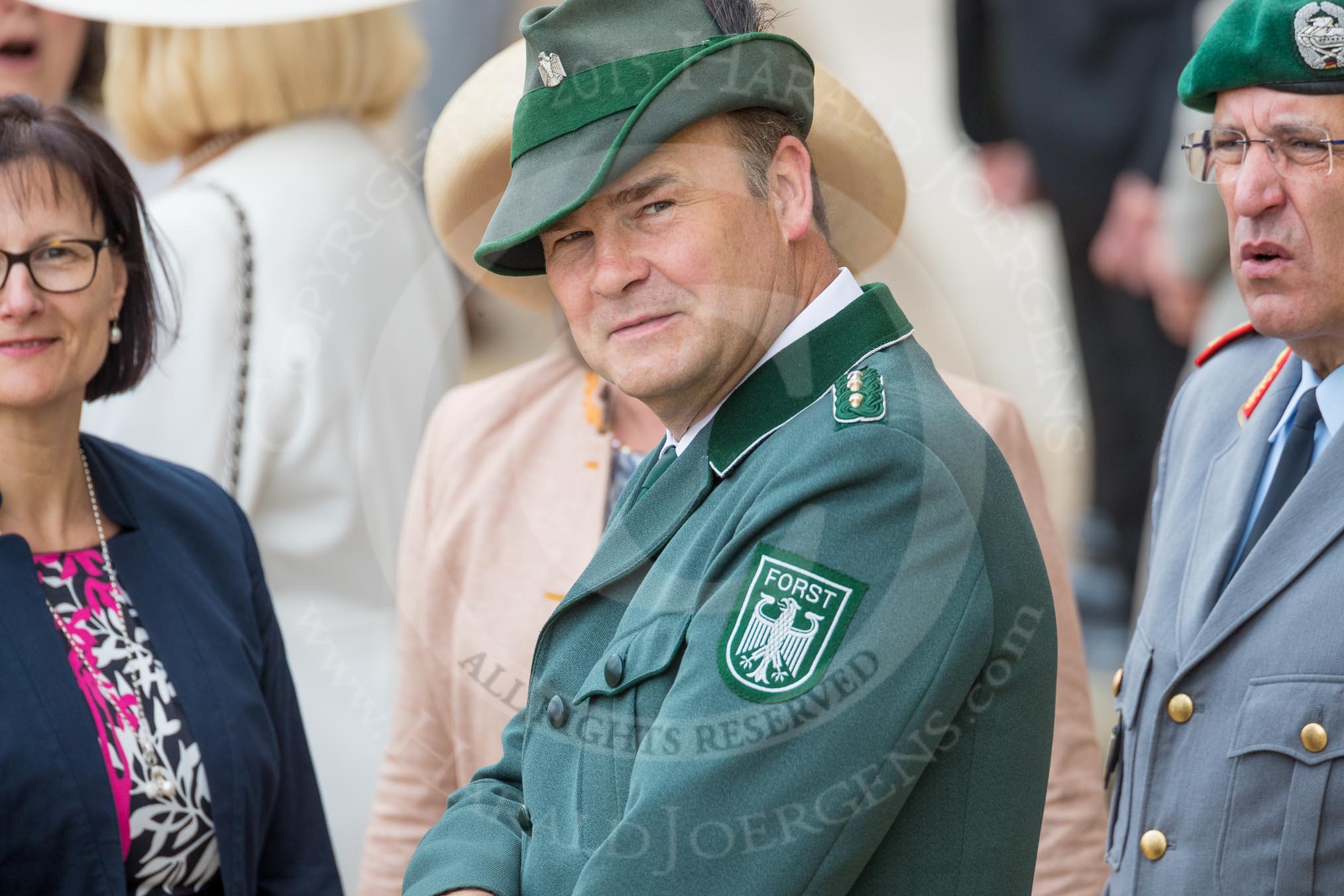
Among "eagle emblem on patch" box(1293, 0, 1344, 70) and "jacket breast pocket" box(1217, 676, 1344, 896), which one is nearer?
"jacket breast pocket" box(1217, 676, 1344, 896)

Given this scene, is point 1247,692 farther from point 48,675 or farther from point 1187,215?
point 1187,215

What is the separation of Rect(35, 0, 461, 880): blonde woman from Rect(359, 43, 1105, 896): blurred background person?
0.24 meters

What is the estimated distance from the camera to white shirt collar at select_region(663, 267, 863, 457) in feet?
5.09

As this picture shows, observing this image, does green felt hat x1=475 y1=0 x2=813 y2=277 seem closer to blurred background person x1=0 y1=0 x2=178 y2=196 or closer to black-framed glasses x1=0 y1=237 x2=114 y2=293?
black-framed glasses x1=0 y1=237 x2=114 y2=293

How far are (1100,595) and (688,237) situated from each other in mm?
3192

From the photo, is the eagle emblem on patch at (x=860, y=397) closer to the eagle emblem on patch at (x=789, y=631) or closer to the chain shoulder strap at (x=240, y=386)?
the eagle emblem on patch at (x=789, y=631)

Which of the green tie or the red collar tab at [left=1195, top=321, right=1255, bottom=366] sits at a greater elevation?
the red collar tab at [left=1195, top=321, right=1255, bottom=366]

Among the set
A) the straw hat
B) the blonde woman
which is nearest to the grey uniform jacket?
the straw hat

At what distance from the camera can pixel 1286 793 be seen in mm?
1769

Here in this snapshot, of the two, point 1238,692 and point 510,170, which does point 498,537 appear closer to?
point 510,170

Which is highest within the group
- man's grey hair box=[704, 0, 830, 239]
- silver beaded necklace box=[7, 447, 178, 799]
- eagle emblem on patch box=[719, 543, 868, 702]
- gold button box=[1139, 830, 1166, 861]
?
man's grey hair box=[704, 0, 830, 239]

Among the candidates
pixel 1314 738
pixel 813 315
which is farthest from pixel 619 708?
pixel 1314 738

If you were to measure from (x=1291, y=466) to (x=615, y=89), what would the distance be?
100cm

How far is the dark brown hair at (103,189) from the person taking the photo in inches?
84.7
